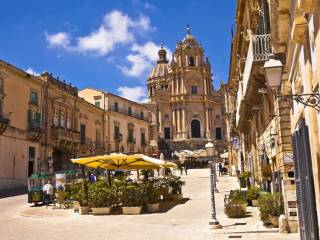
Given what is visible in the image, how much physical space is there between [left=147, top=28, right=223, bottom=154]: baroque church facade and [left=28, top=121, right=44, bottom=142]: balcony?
115 feet

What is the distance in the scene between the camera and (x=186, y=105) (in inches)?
2830

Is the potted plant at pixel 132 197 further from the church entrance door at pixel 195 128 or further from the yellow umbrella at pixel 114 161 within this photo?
the church entrance door at pixel 195 128

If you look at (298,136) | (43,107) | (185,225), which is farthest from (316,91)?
(43,107)

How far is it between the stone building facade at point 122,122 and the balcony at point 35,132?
16103 mm

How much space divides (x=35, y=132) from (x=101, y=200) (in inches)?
794

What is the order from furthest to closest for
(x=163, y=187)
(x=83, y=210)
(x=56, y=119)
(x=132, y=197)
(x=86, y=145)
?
(x=86, y=145) < (x=56, y=119) < (x=163, y=187) < (x=83, y=210) < (x=132, y=197)

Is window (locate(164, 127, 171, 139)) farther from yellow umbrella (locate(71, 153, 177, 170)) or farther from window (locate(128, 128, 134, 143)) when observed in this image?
yellow umbrella (locate(71, 153, 177, 170))

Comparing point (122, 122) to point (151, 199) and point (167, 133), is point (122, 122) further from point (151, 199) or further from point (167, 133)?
point (151, 199)

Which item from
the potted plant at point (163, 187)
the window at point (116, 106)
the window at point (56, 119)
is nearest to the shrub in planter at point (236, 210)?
the potted plant at point (163, 187)

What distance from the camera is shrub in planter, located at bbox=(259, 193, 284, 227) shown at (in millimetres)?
11805

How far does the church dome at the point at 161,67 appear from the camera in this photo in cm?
9075

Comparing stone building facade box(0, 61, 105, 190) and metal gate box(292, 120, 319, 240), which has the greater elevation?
stone building facade box(0, 61, 105, 190)

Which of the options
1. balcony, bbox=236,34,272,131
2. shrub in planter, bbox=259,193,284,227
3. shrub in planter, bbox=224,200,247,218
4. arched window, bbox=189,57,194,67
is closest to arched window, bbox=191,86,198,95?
arched window, bbox=189,57,194,67

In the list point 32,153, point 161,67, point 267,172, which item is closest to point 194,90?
point 161,67
